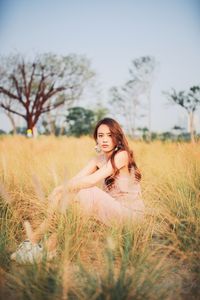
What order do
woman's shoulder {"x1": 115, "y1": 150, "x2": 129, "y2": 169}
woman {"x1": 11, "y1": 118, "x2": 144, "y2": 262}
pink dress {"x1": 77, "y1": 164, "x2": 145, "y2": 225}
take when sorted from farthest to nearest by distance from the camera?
woman's shoulder {"x1": 115, "y1": 150, "x2": 129, "y2": 169} < pink dress {"x1": 77, "y1": 164, "x2": 145, "y2": 225} < woman {"x1": 11, "y1": 118, "x2": 144, "y2": 262}

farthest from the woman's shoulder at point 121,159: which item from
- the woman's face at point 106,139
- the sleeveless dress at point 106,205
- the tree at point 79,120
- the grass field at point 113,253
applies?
the tree at point 79,120

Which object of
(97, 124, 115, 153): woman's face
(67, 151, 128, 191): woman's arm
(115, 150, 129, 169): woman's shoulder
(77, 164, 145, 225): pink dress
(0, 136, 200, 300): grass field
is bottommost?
(0, 136, 200, 300): grass field

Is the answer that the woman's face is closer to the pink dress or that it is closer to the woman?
the woman

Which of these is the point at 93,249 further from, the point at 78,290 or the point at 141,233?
the point at 78,290

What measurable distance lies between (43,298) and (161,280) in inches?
24.8

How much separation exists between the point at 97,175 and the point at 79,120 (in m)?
22.8

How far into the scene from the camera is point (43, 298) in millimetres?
1655

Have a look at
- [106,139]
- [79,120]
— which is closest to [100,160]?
[106,139]

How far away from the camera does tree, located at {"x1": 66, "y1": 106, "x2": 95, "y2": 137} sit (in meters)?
24.6

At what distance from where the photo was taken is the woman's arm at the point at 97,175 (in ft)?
8.53

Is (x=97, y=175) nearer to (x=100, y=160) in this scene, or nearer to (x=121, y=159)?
(x=121, y=159)

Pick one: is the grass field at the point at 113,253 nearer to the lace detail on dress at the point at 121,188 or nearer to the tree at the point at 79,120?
the lace detail on dress at the point at 121,188

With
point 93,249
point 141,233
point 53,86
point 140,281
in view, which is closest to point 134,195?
point 141,233

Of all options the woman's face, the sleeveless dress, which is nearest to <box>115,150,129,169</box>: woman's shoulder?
the woman's face
